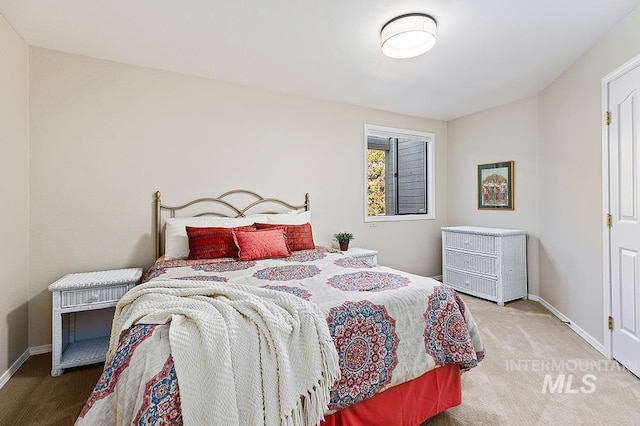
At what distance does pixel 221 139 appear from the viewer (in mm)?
3271

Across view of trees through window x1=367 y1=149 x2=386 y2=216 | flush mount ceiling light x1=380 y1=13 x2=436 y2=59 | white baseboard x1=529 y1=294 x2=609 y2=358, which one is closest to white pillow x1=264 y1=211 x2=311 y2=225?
view of trees through window x1=367 y1=149 x2=386 y2=216

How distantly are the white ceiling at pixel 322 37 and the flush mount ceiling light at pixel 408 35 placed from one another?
0.05m

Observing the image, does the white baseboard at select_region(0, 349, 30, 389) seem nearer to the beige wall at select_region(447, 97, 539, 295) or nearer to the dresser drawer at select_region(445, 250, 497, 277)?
the dresser drawer at select_region(445, 250, 497, 277)

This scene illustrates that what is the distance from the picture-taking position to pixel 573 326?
300 cm

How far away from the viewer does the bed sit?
1.11 metres

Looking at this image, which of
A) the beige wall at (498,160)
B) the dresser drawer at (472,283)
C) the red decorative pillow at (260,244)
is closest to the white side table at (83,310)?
the red decorative pillow at (260,244)

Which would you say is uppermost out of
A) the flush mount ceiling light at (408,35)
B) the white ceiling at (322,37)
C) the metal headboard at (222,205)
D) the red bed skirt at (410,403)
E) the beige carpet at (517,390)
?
the white ceiling at (322,37)

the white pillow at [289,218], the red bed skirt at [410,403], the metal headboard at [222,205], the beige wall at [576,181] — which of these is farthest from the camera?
the white pillow at [289,218]

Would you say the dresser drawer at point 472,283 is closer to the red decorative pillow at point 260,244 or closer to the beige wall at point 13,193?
the red decorative pillow at point 260,244

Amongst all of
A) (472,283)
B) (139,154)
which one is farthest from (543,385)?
(139,154)

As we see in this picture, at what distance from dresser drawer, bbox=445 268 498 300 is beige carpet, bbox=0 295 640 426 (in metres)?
0.98

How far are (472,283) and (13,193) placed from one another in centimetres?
457

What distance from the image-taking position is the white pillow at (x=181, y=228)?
2756 millimetres

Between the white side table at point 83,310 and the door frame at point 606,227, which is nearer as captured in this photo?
the white side table at point 83,310
